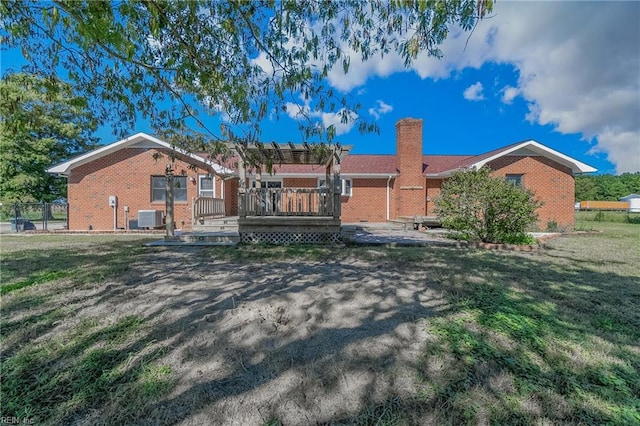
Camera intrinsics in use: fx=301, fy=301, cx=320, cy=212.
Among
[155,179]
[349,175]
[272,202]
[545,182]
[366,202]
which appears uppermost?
[349,175]

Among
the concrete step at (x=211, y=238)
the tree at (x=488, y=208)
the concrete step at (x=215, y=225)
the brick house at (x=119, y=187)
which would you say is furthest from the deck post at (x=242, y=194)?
the tree at (x=488, y=208)

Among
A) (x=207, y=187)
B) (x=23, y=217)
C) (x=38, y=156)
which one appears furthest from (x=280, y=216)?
(x=38, y=156)

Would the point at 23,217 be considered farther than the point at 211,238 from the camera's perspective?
Yes

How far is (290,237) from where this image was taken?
9766 mm

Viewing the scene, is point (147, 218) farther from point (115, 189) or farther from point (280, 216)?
point (280, 216)

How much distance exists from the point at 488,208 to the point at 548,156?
8.11m

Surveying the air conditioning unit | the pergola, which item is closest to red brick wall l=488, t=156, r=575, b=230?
the pergola

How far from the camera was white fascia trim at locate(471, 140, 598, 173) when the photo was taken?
551 inches

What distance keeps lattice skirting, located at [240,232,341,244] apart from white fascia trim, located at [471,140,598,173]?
8.57 m

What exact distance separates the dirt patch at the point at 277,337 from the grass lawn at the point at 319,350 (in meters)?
0.02

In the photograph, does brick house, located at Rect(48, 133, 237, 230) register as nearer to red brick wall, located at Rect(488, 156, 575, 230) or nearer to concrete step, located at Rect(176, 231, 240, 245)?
concrete step, located at Rect(176, 231, 240, 245)

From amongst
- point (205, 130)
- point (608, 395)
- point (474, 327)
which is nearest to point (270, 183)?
point (205, 130)

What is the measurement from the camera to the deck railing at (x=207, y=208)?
445 inches

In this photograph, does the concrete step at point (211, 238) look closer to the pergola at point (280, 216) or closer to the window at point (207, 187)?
the pergola at point (280, 216)
